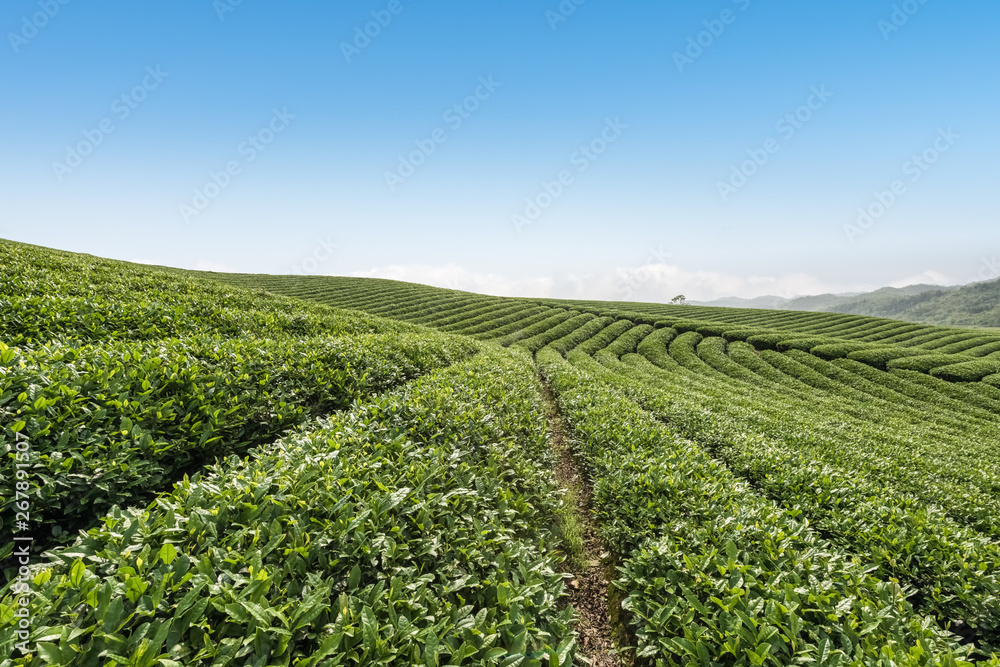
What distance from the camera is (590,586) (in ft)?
18.1

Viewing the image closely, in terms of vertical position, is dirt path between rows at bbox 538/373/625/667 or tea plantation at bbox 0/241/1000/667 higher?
tea plantation at bbox 0/241/1000/667

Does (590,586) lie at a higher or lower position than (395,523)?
lower

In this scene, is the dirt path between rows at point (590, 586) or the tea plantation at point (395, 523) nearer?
the tea plantation at point (395, 523)

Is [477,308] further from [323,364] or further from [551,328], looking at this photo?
[323,364]

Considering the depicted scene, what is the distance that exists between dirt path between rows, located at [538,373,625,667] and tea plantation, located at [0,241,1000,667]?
0.19 metres

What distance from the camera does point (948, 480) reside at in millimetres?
9602

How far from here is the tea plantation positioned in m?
2.59

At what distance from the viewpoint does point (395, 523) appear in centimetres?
362

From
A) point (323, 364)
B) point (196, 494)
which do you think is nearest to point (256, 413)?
point (323, 364)

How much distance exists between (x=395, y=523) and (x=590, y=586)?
365 cm

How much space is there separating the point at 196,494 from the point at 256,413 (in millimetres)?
3169

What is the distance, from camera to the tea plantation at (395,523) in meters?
2.59

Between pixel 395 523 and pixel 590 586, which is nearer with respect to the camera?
pixel 395 523

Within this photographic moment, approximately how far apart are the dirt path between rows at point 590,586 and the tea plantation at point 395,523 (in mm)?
188
